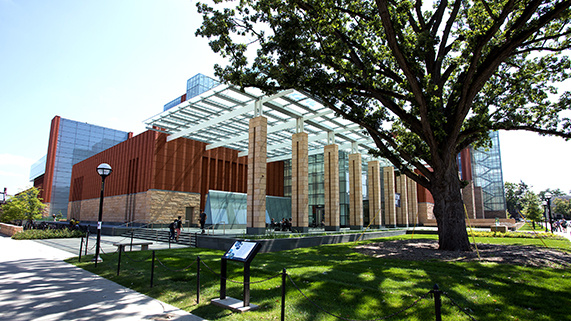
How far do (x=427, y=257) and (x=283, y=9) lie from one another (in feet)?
36.8

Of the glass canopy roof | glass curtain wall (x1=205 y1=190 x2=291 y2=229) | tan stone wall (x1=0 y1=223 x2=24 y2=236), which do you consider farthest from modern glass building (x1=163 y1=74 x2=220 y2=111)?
tan stone wall (x1=0 y1=223 x2=24 y2=236)

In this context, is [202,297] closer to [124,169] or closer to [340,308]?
[340,308]

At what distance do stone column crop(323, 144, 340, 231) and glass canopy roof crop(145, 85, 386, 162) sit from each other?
67.1 inches

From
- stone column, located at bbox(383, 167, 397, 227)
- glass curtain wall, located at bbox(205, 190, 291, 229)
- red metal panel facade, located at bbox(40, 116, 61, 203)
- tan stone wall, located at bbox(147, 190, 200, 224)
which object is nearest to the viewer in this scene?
tan stone wall, located at bbox(147, 190, 200, 224)

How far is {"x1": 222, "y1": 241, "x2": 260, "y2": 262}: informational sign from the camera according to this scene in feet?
20.5

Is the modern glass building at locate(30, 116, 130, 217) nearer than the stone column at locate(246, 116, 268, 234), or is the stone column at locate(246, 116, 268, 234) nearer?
the stone column at locate(246, 116, 268, 234)

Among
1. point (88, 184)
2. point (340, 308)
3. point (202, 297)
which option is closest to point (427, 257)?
point (340, 308)

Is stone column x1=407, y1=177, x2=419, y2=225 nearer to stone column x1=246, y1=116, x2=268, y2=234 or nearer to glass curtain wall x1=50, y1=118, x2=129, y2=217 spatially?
stone column x1=246, y1=116, x2=268, y2=234

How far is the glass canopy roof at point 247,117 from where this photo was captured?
22906 millimetres

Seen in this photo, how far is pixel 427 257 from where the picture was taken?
11688 millimetres

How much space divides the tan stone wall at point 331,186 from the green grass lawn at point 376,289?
17684mm

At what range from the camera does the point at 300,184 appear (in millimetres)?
25406

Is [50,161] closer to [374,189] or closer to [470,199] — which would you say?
[374,189]

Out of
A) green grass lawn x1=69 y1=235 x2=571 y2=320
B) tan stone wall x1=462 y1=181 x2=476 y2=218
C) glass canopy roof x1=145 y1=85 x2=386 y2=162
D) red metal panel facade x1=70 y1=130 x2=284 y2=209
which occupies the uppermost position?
glass canopy roof x1=145 y1=85 x2=386 y2=162
